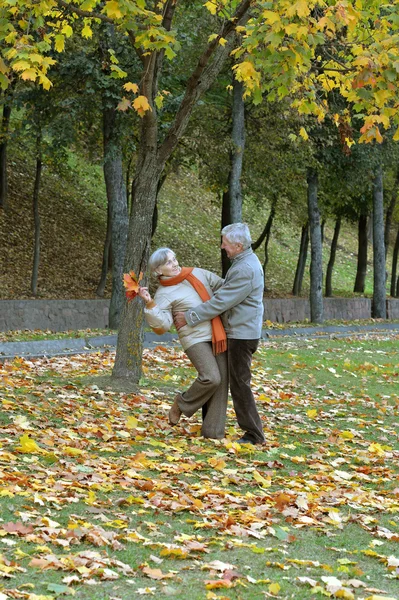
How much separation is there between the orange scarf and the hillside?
55.2ft

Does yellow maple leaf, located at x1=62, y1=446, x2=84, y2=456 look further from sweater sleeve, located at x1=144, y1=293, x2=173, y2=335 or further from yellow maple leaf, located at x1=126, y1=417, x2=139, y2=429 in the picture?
yellow maple leaf, located at x1=126, y1=417, x2=139, y2=429

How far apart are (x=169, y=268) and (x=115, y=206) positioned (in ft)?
40.5

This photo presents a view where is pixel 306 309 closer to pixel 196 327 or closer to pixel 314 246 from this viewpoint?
pixel 314 246

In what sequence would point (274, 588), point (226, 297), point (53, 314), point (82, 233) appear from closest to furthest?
point (274, 588)
point (226, 297)
point (53, 314)
point (82, 233)

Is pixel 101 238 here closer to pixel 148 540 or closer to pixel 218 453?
pixel 218 453

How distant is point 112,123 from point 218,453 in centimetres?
1420

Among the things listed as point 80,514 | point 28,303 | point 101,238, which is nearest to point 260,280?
point 80,514

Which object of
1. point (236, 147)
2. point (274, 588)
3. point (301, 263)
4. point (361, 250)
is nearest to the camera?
point (274, 588)

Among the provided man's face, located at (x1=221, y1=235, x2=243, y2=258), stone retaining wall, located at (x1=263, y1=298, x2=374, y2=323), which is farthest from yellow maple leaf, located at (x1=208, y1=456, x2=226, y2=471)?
stone retaining wall, located at (x1=263, y1=298, x2=374, y2=323)

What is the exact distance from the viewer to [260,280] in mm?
8641

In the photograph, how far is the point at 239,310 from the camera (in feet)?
28.1

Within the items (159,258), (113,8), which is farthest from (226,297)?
(113,8)

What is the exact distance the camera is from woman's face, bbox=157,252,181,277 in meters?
8.59

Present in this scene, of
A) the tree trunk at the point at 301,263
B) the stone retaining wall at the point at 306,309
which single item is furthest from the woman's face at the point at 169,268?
the tree trunk at the point at 301,263
